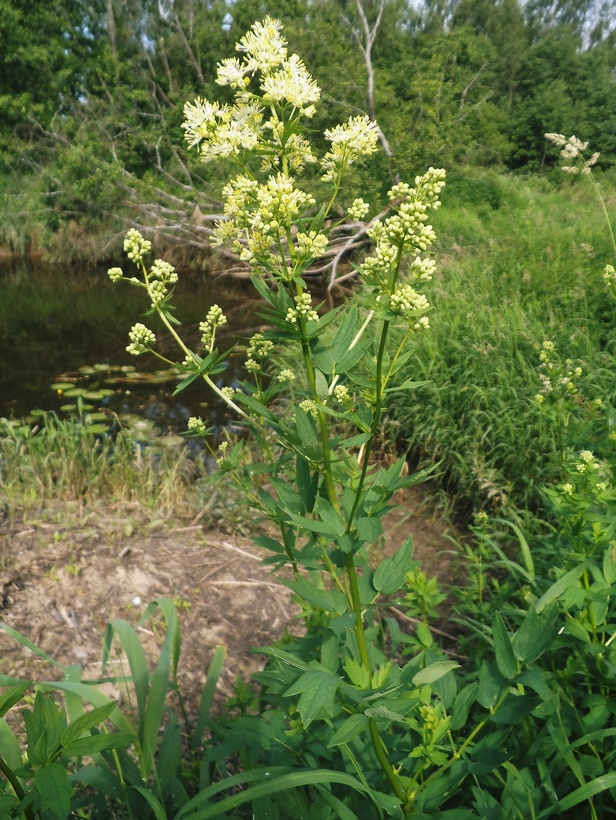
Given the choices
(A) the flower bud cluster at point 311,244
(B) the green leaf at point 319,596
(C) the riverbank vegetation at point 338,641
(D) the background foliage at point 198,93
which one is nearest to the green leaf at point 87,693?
(C) the riverbank vegetation at point 338,641

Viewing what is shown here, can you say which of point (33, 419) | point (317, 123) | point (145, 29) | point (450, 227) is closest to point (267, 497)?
point (33, 419)

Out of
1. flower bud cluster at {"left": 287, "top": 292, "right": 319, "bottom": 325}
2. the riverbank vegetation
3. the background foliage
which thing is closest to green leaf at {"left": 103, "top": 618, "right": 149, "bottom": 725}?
the riverbank vegetation

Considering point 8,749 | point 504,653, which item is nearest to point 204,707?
point 8,749

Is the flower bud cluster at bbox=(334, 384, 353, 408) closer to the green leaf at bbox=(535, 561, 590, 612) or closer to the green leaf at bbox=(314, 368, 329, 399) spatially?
the green leaf at bbox=(314, 368, 329, 399)

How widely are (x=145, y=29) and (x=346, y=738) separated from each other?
21.1 meters

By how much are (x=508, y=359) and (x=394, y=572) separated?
9.36ft

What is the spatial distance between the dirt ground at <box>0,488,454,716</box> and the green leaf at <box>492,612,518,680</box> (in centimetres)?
125

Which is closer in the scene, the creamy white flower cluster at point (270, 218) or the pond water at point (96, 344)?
the creamy white flower cluster at point (270, 218)

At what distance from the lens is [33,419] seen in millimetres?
5020

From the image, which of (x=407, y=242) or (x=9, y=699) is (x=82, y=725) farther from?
(x=407, y=242)

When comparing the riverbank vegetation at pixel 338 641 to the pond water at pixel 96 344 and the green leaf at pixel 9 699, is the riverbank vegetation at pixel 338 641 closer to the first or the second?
the green leaf at pixel 9 699

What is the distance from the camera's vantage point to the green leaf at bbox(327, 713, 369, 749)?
0.87 m

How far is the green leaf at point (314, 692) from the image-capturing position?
32.3 inches

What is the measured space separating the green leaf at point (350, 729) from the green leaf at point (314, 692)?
36 millimetres
